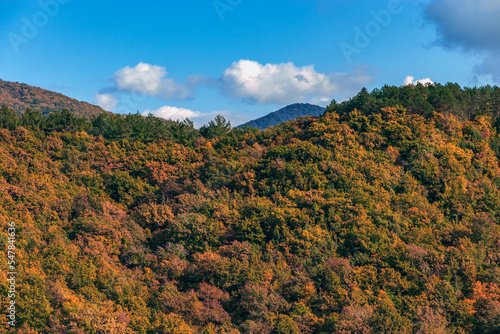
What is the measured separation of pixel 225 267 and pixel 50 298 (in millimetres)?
17704

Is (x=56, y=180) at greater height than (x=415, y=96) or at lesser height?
lesser

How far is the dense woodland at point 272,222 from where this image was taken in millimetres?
38781

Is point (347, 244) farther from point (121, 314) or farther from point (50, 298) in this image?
point (50, 298)

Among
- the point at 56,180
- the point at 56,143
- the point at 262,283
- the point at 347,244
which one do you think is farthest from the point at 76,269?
the point at 56,143

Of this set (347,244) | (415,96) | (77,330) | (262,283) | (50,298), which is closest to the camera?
(77,330)

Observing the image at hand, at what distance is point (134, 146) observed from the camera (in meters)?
79.6

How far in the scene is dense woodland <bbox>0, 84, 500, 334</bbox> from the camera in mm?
38781

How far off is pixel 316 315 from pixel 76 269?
2579 centimetres

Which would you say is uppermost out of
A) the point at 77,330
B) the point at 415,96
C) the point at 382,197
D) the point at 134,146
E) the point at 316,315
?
the point at 415,96

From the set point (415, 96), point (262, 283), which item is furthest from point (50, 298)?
point (415, 96)

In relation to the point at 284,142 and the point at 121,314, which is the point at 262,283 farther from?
the point at 284,142

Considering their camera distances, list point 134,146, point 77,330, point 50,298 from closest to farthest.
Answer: point 77,330 < point 50,298 < point 134,146

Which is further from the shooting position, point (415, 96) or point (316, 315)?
point (415, 96)

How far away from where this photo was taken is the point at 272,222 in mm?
52562
